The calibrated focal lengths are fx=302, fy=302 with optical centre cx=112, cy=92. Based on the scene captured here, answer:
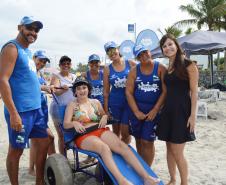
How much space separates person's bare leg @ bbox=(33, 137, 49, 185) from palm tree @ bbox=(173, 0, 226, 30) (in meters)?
27.5

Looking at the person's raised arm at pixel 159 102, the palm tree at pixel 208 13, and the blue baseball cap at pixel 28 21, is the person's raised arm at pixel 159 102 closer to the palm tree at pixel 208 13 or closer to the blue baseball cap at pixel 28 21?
the blue baseball cap at pixel 28 21

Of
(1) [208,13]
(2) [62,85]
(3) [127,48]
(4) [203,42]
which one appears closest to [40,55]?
(2) [62,85]

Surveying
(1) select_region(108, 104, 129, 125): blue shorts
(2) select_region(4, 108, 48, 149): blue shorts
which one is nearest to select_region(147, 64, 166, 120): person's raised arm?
(1) select_region(108, 104, 129, 125): blue shorts

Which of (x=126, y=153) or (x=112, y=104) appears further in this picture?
(x=112, y=104)

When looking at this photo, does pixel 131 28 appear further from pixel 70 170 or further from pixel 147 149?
pixel 70 170

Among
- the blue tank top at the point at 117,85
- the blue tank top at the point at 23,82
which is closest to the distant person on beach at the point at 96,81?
the blue tank top at the point at 117,85

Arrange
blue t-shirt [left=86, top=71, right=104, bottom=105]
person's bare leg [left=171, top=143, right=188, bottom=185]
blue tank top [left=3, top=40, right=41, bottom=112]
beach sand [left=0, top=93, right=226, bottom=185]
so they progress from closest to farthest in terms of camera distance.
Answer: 1. blue tank top [left=3, top=40, right=41, bottom=112]
2. person's bare leg [left=171, top=143, right=188, bottom=185]
3. beach sand [left=0, top=93, right=226, bottom=185]
4. blue t-shirt [left=86, top=71, right=104, bottom=105]

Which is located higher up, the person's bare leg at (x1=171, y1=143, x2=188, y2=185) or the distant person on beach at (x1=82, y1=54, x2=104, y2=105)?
the distant person on beach at (x1=82, y1=54, x2=104, y2=105)

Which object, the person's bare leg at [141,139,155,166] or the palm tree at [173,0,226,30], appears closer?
the person's bare leg at [141,139,155,166]

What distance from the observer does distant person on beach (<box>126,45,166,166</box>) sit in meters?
3.58

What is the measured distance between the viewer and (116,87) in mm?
3932

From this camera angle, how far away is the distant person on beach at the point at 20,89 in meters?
2.88

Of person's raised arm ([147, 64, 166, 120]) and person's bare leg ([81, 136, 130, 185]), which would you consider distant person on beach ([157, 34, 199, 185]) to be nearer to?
person's raised arm ([147, 64, 166, 120])

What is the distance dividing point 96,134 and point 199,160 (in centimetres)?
206
